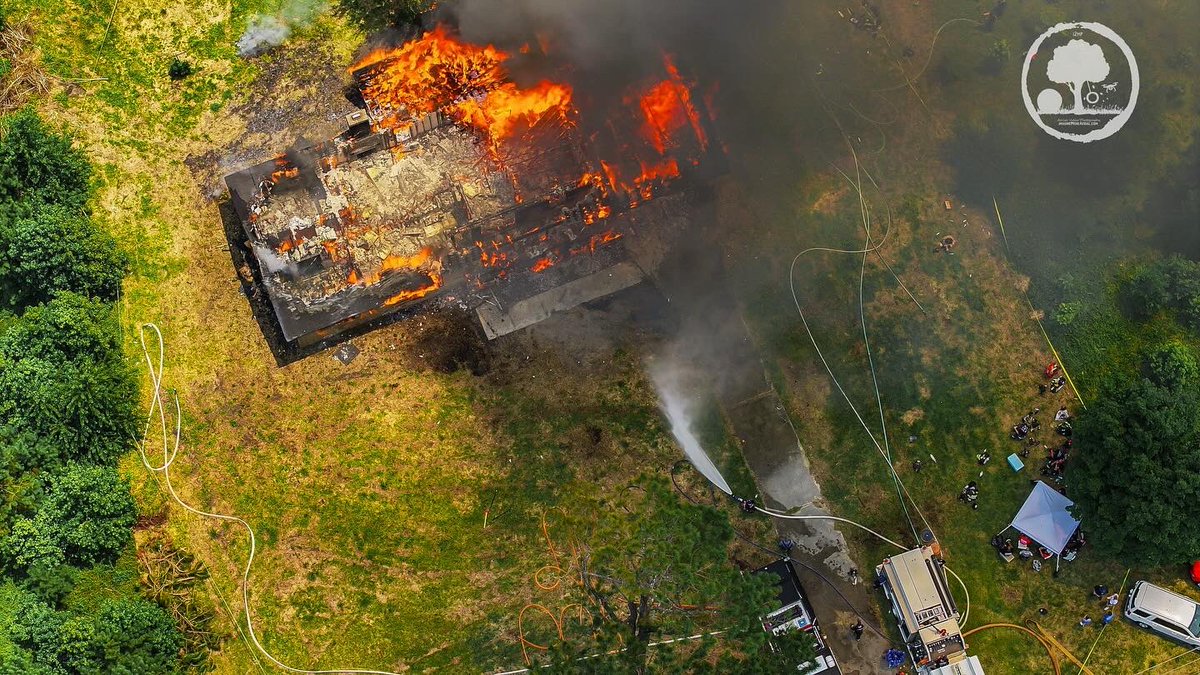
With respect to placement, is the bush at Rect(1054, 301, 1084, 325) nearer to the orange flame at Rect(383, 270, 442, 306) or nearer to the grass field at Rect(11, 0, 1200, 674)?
the grass field at Rect(11, 0, 1200, 674)

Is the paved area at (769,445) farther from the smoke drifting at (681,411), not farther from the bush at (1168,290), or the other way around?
the bush at (1168,290)

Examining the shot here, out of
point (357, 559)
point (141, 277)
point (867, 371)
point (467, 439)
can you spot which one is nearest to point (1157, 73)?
point (867, 371)

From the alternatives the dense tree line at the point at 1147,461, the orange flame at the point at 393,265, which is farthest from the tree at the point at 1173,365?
the orange flame at the point at 393,265

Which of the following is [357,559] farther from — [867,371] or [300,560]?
[867,371]

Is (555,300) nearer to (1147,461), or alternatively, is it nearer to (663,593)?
(663,593)

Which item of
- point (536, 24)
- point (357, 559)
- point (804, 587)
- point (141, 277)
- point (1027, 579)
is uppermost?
point (536, 24)

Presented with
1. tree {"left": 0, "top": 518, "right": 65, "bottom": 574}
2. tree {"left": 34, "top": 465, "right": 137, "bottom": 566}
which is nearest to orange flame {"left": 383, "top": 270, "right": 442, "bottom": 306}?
tree {"left": 34, "top": 465, "right": 137, "bottom": 566}

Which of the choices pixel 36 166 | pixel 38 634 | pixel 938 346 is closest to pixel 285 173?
pixel 36 166

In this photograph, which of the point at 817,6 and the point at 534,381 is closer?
the point at 534,381
